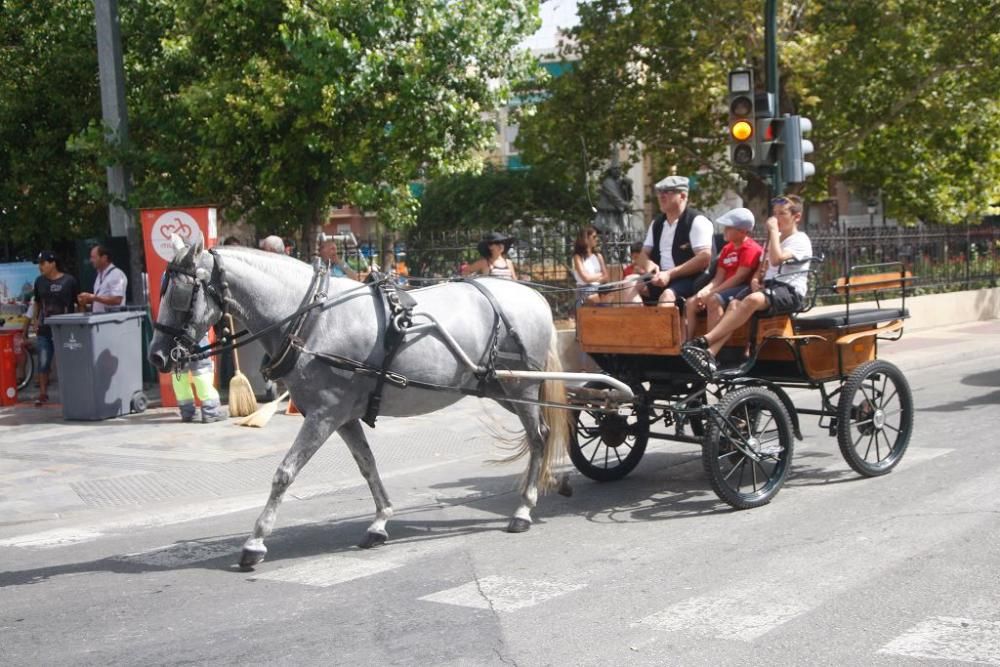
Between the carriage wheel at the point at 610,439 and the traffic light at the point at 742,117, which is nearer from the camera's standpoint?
the carriage wheel at the point at 610,439

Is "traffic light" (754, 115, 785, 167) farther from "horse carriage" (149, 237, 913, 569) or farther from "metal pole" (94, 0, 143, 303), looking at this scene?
"metal pole" (94, 0, 143, 303)

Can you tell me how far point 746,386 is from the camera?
7.93m

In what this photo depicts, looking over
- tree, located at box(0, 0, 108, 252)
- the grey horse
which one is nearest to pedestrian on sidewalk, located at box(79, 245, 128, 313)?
tree, located at box(0, 0, 108, 252)

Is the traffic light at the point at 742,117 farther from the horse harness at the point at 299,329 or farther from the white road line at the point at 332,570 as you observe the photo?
the white road line at the point at 332,570

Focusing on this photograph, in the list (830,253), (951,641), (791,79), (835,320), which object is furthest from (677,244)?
(791,79)

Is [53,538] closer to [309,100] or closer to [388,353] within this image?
[388,353]

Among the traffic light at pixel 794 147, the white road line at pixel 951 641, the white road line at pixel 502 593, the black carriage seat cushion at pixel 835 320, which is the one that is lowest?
the white road line at pixel 951 641

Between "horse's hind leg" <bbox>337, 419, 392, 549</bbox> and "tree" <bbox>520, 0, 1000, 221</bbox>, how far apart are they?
638 inches

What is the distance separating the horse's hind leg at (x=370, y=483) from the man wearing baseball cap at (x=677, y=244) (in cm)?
229

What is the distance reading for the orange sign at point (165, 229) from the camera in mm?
12805

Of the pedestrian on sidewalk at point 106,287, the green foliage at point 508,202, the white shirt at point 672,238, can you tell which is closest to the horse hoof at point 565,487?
the white shirt at point 672,238

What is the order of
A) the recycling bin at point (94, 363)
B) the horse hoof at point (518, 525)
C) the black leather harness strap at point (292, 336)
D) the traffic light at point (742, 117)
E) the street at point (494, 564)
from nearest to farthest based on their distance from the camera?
the street at point (494, 564)
the black leather harness strap at point (292, 336)
the horse hoof at point (518, 525)
the recycling bin at point (94, 363)
the traffic light at point (742, 117)

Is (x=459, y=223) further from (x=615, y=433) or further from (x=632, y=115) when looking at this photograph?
(x=615, y=433)

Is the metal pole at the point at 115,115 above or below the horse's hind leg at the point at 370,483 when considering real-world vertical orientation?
above
